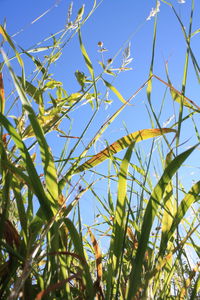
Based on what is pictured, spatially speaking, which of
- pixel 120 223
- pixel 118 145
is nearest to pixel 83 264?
pixel 120 223

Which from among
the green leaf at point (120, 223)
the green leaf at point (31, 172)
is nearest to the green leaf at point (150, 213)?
the green leaf at point (120, 223)

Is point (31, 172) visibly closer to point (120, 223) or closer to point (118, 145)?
point (120, 223)

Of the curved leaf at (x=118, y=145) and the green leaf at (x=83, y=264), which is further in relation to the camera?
the curved leaf at (x=118, y=145)

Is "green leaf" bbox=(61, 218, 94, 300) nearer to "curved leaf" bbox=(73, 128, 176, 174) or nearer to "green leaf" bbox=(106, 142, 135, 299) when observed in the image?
"green leaf" bbox=(106, 142, 135, 299)

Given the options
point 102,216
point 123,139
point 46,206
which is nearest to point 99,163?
point 123,139

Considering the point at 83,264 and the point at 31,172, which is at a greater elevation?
the point at 31,172

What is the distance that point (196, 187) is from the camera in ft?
2.11

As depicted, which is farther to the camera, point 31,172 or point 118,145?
point 118,145

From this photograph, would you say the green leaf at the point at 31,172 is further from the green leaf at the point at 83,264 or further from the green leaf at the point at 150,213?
the green leaf at the point at 150,213

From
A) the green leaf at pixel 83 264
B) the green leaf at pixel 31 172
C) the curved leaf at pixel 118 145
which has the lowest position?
the green leaf at pixel 83 264

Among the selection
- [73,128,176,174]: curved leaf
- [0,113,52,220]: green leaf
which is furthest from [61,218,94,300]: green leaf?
[73,128,176,174]: curved leaf

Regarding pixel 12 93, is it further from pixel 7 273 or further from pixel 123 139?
pixel 7 273

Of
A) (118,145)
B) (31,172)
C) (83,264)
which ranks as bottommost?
(83,264)

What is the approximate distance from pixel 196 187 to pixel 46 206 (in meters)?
0.26
